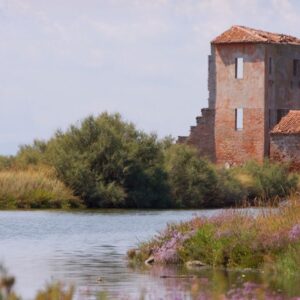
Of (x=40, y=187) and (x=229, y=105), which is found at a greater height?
(x=229, y=105)

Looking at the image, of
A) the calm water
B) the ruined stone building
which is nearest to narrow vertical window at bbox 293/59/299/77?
the ruined stone building

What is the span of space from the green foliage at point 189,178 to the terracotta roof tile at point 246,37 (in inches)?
607

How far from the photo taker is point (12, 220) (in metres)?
39.6

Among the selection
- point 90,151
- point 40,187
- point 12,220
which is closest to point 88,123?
point 90,151

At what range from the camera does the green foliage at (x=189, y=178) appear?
55.5 meters

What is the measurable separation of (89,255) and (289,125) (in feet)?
141

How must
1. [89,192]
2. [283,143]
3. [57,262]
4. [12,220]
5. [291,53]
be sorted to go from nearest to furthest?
[57,262] < [12,220] < [89,192] < [283,143] < [291,53]

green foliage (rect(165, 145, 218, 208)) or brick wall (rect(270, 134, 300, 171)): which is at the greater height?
brick wall (rect(270, 134, 300, 171))

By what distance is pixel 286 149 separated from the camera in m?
68.9

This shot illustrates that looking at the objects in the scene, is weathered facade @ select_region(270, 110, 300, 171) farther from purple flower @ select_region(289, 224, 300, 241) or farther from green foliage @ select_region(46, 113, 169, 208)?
purple flower @ select_region(289, 224, 300, 241)

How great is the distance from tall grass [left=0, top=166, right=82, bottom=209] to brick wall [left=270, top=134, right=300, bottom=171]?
20441 mm

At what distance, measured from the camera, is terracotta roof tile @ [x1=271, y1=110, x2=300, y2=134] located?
6875 cm

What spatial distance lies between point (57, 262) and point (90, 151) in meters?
28.2

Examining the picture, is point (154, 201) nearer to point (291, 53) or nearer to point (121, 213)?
point (121, 213)
